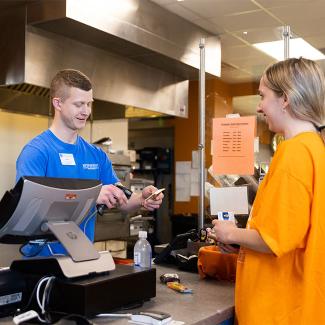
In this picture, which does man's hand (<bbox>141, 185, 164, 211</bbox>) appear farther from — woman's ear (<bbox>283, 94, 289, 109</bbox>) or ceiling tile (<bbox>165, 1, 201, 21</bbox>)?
ceiling tile (<bbox>165, 1, 201, 21</bbox>)

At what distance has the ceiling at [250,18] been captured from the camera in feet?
14.2

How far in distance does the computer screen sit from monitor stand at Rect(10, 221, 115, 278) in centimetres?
4

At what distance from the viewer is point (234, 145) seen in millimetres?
2506

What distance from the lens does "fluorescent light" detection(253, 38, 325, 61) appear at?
5.63 meters

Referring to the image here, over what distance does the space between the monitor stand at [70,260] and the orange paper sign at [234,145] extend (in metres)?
1.04

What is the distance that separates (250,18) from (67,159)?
3.11m

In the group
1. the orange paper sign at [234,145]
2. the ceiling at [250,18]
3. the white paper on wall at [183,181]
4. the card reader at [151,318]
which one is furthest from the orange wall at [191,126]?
the card reader at [151,318]

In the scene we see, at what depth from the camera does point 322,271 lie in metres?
1.51

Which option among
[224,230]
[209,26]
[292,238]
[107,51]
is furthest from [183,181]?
[292,238]

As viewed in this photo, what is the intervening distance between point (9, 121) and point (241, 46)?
284 centimetres

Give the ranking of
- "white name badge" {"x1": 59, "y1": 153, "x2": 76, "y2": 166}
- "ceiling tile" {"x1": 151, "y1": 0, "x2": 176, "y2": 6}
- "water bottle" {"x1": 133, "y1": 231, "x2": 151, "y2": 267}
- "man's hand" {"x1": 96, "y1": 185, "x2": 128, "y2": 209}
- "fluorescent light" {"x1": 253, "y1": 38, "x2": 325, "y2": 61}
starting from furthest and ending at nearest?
"fluorescent light" {"x1": 253, "y1": 38, "x2": 325, "y2": 61} < "ceiling tile" {"x1": 151, "y1": 0, "x2": 176, "y2": 6} < "white name badge" {"x1": 59, "y1": 153, "x2": 76, "y2": 166} < "water bottle" {"x1": 133, "y1": 231, "x2": 151, "y2": 267} < "man's hand" {"x1": 96, "y1": 185, "x2": 128, "y2": 209}

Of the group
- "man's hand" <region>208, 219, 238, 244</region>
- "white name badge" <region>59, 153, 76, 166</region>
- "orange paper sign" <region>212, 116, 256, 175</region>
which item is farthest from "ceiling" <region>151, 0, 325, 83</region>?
"man's hand" <region>208, 219, 238, 244</region>

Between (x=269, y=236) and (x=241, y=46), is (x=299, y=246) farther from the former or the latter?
(x=241, y=46)

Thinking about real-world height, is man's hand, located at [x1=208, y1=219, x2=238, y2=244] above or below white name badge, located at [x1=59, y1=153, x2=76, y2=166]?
below
